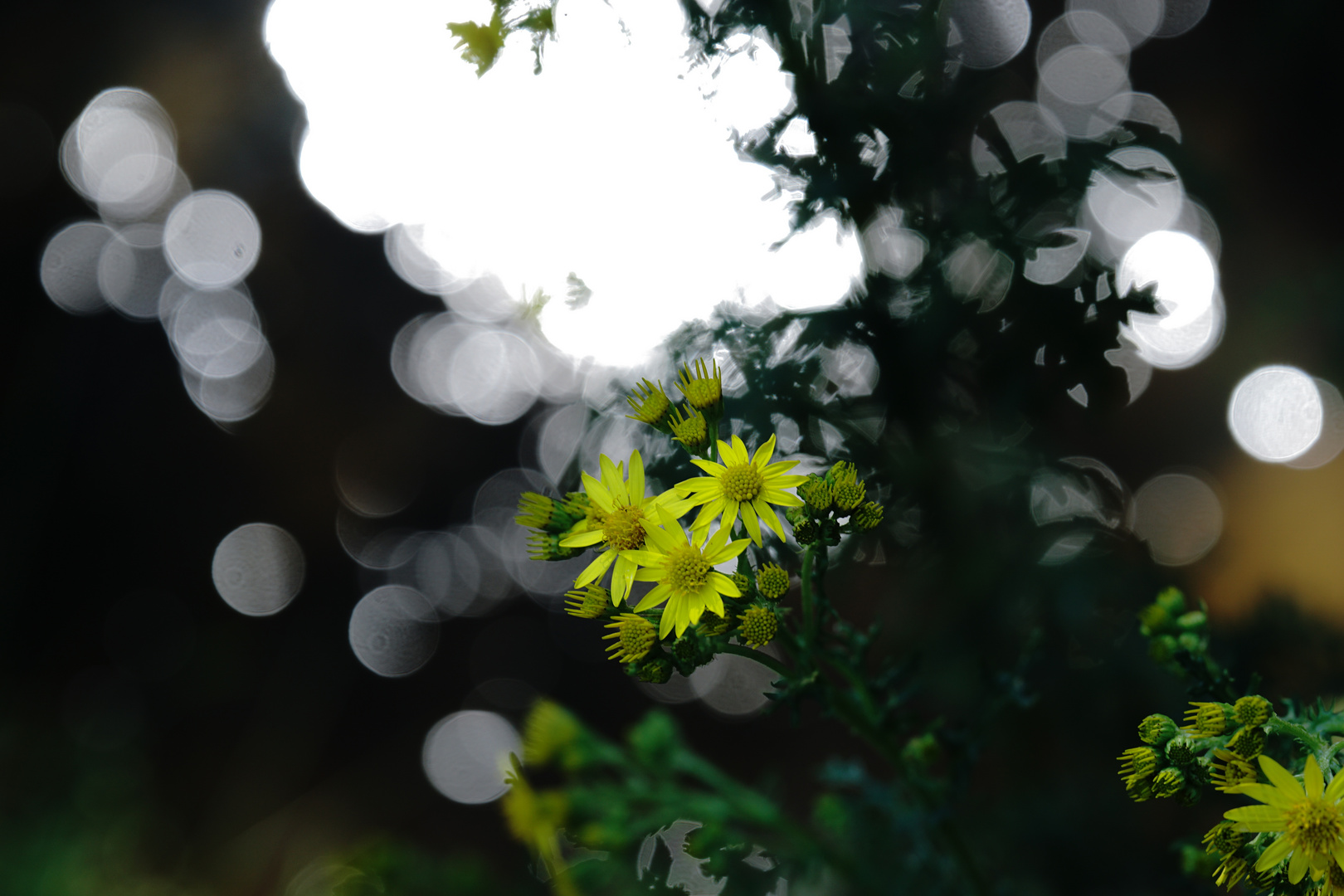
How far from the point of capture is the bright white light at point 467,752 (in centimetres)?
183

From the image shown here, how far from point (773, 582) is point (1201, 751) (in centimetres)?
26

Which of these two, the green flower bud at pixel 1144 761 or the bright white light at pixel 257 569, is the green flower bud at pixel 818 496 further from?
the bright white light at pixel 257 569

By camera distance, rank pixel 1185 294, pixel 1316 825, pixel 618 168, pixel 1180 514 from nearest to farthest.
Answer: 1. pixel 1316 825
2. pixel 618 168
3. pixel 1185 294
4. pixel 1180 514

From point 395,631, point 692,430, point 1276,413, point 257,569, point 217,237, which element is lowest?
point 395,631

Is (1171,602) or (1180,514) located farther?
(1180,514)

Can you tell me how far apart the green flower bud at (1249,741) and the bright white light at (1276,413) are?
3.38 feet

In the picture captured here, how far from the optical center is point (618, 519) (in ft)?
1.38

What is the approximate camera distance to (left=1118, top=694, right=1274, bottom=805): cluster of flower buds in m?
0.39

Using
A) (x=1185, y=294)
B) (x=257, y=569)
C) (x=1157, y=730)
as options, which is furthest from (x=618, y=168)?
(x=257, y=569)

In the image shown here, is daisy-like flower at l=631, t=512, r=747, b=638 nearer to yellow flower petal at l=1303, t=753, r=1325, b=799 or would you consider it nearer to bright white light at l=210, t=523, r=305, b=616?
yellow flower petal at l=1303, t=753, r=1325, b=799

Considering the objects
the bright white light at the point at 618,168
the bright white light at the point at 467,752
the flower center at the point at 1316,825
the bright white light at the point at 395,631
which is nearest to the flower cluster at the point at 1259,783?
the flower center at the point at 1316,825

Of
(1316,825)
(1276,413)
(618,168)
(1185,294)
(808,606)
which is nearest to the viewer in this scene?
(1316,825)

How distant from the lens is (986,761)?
4.66 ft

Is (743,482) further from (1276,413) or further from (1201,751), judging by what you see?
(1276,413)
